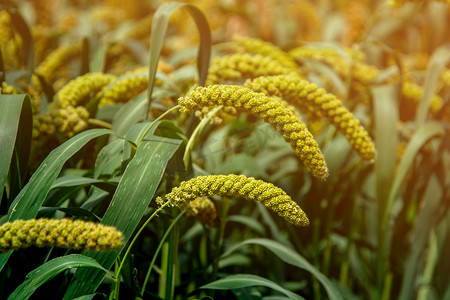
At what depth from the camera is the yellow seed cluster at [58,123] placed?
1024 millimetres

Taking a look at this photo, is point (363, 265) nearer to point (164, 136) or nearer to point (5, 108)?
point (164, 136)

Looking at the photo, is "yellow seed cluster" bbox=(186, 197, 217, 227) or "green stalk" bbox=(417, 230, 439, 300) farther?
"green stalk" bbox=(417, 230, 439, 300)

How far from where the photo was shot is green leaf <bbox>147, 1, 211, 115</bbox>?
1014 millimetres

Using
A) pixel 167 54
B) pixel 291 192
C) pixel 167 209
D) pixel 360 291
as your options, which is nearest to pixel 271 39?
pixel 167 54

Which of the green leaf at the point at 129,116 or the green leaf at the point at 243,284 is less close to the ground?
the green leaf at the point at 129,116

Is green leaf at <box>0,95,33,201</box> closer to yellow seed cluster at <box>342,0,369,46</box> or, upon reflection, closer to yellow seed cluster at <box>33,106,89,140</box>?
yellow seed cluster at <box>33,106,89,140</box>

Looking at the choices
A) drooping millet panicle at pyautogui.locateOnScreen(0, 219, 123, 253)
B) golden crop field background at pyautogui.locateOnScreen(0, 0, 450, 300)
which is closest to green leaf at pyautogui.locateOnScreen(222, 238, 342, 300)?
golden crop field background at pyautogui.locateOnScreen(0, 0, 450, 300)

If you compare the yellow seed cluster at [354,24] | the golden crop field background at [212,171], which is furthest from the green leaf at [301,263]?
the yellow seed cluster at [354,24]

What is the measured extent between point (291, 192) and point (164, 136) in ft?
2.52

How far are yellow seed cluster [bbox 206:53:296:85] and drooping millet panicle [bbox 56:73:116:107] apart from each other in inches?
10.5

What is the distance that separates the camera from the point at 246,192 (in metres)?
0.73

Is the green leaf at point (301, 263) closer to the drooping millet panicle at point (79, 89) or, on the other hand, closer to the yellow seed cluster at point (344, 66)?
the drooping millet panicle at point (79, 89)

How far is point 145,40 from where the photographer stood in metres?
2.43

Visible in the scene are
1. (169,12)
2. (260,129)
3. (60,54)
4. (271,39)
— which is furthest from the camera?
(271,39)
